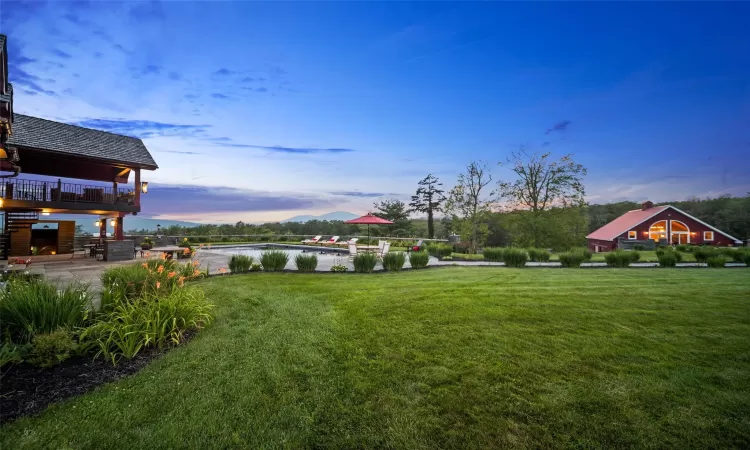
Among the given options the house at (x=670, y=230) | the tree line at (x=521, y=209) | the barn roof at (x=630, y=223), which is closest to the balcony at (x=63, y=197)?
the tree line at (x=521, y=209)

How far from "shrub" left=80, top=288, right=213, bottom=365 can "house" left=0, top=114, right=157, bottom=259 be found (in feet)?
29.6

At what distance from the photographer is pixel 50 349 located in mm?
2771

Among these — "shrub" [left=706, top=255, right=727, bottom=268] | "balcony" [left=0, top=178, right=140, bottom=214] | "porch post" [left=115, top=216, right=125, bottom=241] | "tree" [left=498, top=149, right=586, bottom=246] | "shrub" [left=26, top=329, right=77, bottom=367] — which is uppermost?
"tree" [left=498, top=149, right=586, bottom=246]

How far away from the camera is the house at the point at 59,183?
1065cm

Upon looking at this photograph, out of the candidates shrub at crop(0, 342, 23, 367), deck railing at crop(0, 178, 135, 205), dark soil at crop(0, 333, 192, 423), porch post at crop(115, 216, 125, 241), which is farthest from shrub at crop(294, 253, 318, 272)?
deck railing at crop(0, 178, 135, 205)

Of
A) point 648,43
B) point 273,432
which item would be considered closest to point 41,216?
point 273,432

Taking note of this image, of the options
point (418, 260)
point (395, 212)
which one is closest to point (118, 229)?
point (418, 260)

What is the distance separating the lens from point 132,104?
1065cm

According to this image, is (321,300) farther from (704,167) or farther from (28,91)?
(704,167)

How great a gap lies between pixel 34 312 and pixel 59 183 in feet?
37.7

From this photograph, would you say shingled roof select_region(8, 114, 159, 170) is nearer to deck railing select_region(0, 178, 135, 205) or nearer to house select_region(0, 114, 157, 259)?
house select_region(0, 114, 157, 259)

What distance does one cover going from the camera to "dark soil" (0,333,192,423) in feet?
7.24

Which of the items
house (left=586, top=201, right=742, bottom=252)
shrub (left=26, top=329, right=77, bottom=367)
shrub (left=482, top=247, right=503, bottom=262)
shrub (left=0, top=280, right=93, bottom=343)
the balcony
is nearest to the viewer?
shrub (left=26, top=329, right=77, bottom=367)

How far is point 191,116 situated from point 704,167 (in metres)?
23.1
